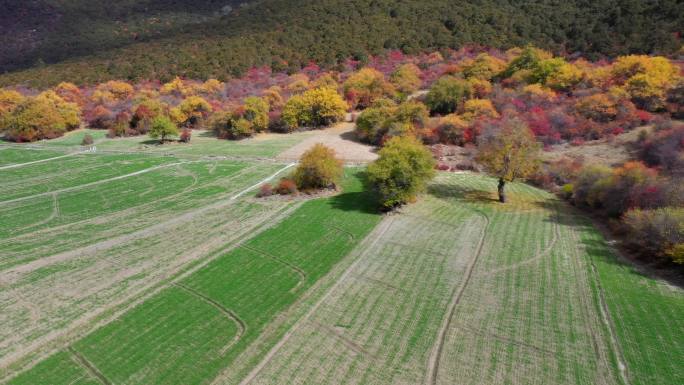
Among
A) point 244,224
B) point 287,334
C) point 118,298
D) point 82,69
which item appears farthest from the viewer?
point 82,69

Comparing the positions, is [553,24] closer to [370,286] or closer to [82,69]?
[370,286]

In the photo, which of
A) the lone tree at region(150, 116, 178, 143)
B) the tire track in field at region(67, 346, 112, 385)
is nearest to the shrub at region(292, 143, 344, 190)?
the tire track in field at region(67, 346, 112, 385)

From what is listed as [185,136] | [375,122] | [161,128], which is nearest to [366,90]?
[375,122]

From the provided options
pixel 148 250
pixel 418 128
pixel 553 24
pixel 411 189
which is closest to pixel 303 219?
pixel 411 189

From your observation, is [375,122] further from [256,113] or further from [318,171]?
[256,113]

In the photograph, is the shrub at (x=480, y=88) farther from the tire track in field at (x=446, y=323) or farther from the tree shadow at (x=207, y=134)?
the tree shadow at (x=207, y=134)

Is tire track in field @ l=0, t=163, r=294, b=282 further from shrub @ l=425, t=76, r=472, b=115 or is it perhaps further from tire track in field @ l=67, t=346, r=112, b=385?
shrub @ l=425, t=76, r=472, b=115
